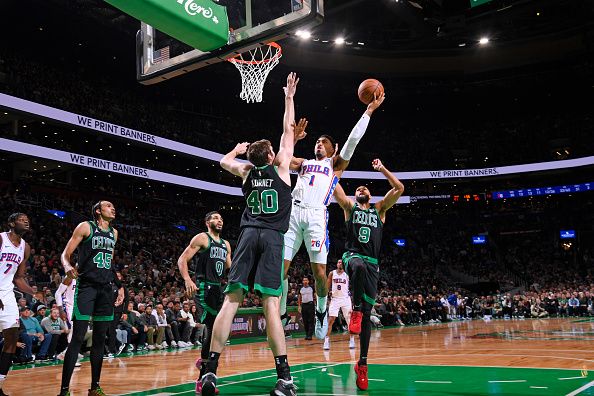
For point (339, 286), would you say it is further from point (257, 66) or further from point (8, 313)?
point (8, 313)

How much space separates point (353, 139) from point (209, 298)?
250 centimetres

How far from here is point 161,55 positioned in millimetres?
7195

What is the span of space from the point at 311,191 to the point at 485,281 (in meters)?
32.9

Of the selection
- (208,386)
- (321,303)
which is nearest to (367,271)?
(321,303)

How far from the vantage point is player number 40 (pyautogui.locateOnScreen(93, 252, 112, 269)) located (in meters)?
5.78

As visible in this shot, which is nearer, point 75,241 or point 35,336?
point 75,241

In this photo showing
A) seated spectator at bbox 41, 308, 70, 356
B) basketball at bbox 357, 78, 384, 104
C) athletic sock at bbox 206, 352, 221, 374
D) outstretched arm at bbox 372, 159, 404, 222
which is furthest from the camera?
seated spectator at bbox 41, 308, 70, 356

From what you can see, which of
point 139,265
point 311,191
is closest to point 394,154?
point 139,265

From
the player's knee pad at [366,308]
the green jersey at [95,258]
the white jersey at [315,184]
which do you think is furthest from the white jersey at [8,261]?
the player's knee pad at [366,308]

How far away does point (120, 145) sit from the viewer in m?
28.8

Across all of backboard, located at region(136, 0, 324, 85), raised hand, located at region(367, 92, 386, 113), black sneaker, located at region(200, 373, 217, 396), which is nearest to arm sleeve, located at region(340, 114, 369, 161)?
raised hand, located at region(367, 92, 386, 113)

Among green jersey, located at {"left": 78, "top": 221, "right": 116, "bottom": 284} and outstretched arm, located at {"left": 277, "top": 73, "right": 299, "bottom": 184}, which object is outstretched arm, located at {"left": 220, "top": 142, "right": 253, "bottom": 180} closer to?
outstretched arm, located at {"left": 277, "top": 73, "right": 299, "bottom": 184}

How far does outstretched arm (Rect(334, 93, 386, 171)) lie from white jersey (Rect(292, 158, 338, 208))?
0.19 m

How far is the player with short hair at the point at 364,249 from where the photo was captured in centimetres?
619
